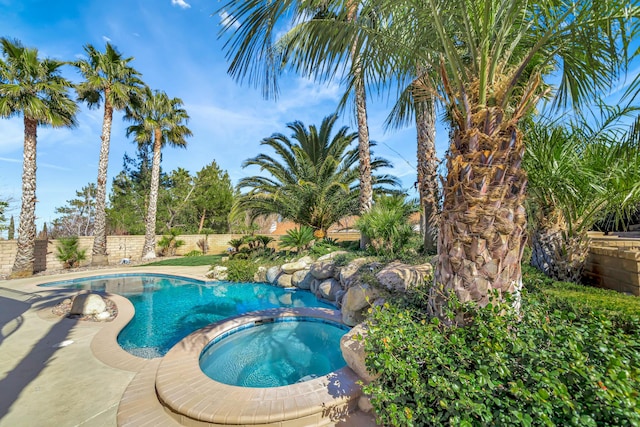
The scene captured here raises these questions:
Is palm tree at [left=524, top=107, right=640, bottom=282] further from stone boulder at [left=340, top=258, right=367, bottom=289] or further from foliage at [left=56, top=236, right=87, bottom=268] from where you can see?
foliage at [left=56, top=236, right=87, bottom=268]

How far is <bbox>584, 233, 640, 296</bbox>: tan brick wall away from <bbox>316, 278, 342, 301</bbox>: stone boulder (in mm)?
→ 5584

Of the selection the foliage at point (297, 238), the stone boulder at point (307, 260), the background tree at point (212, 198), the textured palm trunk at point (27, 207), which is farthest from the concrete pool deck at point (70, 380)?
the background tree at point (212, 198)

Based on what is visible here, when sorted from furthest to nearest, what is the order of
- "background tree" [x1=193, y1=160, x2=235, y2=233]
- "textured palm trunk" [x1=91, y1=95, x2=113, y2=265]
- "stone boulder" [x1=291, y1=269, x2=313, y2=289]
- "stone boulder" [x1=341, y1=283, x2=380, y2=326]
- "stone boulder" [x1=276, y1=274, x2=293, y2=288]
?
1. "background tree" [x1=193, y1=160, x2=235, y2=233]
2. "textured palm trunk" [x1=91, y1=95, x2=113, y2=265]
3. "stone boulder" [x1=276, y1=274, x2=293, y2=288]
4. "stone boulder" [x1=291, y1=269, x2=313, y2=289]
5. "stone boulder" [x1=341, y1=283, x2=380, y2=326]

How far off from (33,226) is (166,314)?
35.1 feet

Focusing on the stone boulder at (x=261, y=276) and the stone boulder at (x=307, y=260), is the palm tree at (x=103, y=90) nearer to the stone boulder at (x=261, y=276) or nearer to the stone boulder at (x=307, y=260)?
the stone boulder at (x=261, y=276)

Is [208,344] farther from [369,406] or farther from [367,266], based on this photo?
[367,266]

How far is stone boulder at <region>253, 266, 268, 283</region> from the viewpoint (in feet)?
36.5

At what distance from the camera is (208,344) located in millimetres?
4582

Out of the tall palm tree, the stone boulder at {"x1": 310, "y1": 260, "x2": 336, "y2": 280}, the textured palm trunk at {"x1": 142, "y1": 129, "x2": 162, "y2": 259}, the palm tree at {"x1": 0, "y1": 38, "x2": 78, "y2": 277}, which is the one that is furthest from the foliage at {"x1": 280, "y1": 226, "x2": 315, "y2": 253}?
the palm tree at {"x1": 0, "y1": 38, "x2": 78, "y2": 277}

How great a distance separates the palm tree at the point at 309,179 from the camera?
507 inches

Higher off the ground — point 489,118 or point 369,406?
point 489,118

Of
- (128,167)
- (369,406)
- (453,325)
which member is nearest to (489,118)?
(453,325)

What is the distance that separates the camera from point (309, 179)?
13023 mm

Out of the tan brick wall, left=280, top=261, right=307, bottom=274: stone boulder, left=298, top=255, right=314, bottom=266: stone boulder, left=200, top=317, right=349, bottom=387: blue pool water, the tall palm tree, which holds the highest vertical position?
the tall palm tree
